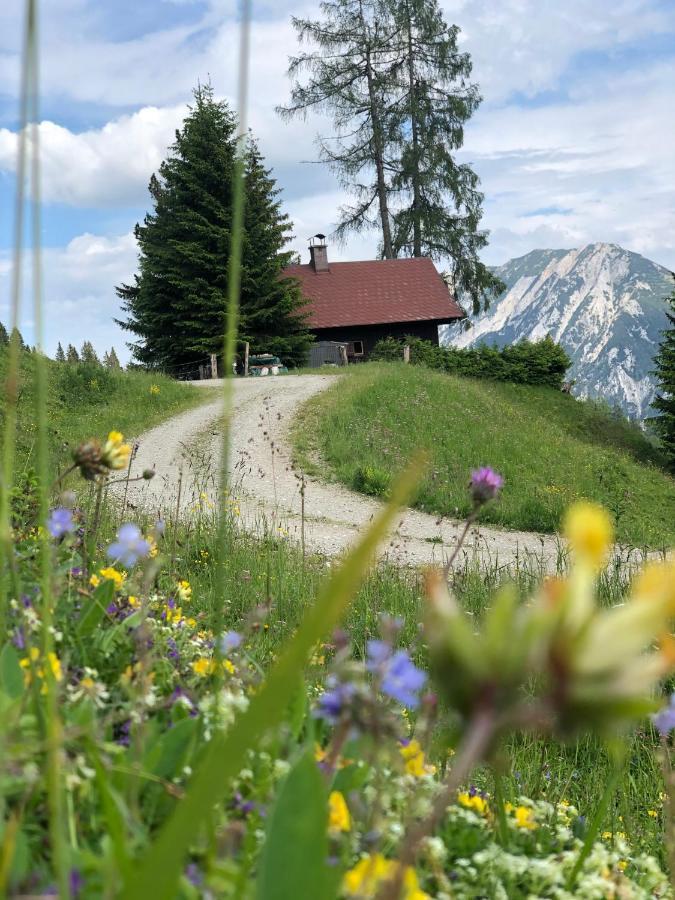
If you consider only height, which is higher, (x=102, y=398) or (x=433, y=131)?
(x=433, y=131)

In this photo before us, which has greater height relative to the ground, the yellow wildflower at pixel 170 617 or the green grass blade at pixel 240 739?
the green grass blade at pixel 240 739

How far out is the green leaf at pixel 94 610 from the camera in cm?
152

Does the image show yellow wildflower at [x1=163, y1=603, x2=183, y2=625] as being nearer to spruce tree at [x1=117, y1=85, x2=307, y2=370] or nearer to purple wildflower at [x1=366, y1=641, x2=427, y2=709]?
purple wildflower at [x1=366, y1=641, x2=427, y2=709]

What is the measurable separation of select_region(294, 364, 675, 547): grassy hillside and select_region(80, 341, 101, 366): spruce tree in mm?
4955

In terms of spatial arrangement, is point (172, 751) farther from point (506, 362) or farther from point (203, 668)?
point (506, 362)

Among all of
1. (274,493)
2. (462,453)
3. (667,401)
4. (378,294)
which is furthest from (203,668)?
(378,294)

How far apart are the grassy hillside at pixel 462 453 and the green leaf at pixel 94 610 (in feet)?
29.3

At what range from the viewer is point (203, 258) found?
76.8ft

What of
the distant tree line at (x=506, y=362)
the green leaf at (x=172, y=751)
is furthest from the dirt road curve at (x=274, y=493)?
the distant tree line at (x=506, y=362)

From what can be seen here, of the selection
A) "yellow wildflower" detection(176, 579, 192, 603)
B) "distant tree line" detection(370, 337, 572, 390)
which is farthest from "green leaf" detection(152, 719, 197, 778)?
"distant tree line" detection(370, 337, 572, 390)

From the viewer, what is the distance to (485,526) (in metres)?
10.9

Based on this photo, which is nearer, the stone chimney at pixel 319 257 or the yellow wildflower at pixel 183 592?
the yellow wildflower at pixel 183 592

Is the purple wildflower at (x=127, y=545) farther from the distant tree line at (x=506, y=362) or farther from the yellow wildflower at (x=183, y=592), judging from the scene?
the distant tree line at (x=506, y=362)

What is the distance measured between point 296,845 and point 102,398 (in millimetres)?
16482
